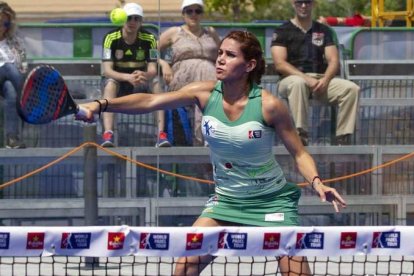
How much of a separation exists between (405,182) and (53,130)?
3.30 meters

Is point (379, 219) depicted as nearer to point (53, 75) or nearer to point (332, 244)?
point (332, 244)

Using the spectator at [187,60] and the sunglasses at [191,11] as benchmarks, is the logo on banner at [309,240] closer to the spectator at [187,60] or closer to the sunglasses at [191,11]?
the spectator at [187,60]

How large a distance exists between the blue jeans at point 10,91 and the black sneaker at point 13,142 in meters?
0.04

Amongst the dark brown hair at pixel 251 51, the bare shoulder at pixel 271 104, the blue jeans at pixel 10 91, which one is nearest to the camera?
the bare shoulder at pixel 271 104

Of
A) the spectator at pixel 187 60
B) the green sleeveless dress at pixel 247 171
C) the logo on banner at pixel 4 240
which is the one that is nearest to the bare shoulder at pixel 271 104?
the green sleeveless dress at pixel 247 171

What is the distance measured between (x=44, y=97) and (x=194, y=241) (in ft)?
3.38

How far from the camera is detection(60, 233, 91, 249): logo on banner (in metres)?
5.60

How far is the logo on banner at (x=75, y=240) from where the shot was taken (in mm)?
5598

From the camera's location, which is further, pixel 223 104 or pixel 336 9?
pixel 336 9

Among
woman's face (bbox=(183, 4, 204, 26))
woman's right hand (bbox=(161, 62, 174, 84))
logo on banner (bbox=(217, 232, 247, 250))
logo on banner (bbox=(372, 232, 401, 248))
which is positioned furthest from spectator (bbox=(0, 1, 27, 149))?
logo on banner (bbox=(372, 232, 401, 248))

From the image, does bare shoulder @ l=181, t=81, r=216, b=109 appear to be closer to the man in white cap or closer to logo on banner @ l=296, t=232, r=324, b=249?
logo on banner @ l=296, t=232, r=324, b=249

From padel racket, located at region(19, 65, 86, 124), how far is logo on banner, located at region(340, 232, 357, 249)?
151cm

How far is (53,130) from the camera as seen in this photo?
34.4 feet

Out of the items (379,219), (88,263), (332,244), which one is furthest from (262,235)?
(379,219)
